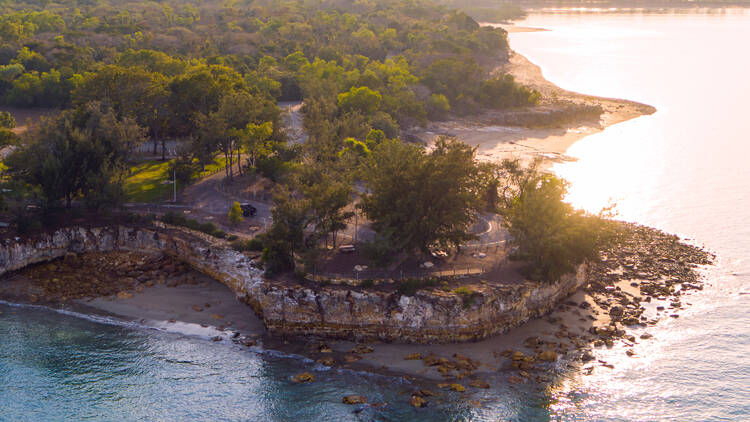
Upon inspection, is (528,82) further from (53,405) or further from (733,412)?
(53,405)

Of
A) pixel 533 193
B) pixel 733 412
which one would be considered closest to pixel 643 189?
pixel 533 193

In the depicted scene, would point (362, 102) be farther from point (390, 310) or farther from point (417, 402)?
point (417, 402)

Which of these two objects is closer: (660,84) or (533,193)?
(533,193)

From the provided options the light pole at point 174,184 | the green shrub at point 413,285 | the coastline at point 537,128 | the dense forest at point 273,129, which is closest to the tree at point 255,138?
the dense forest at point 273,129

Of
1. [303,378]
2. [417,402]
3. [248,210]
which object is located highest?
[248,210]

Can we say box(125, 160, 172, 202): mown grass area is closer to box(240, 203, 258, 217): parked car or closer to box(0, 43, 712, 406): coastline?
box(240, 203, 258, 217): parked car

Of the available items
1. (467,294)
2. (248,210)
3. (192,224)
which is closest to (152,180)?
(192,224)

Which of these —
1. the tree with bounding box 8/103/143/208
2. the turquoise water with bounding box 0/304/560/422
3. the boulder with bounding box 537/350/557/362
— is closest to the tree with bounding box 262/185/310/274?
the turquoise water with bounding box 0/304/560/422
